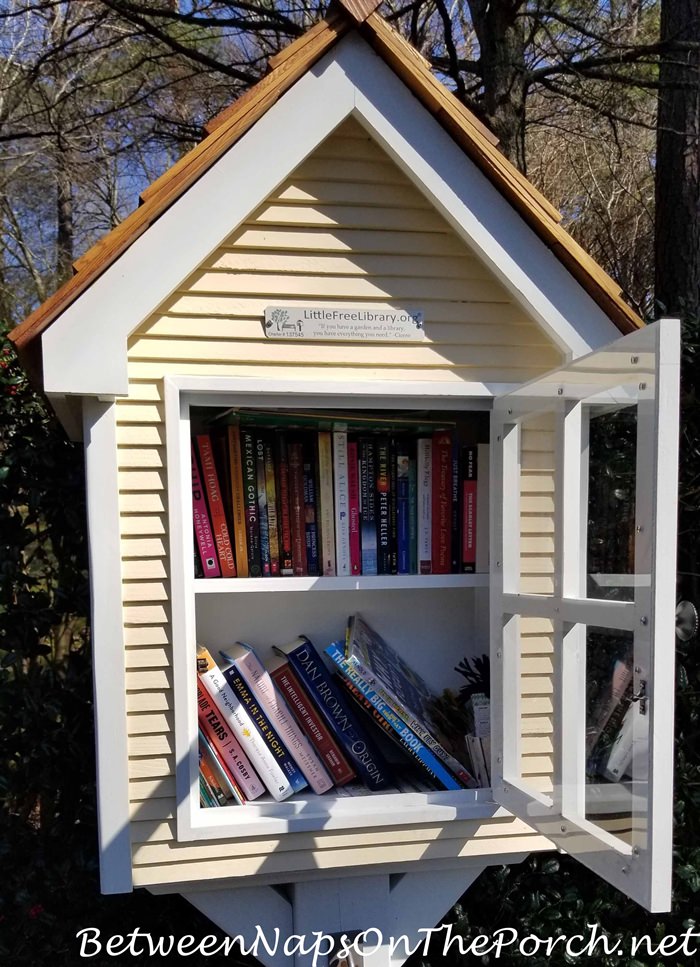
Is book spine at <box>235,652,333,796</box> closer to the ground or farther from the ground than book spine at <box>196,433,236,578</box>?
closer to the ground

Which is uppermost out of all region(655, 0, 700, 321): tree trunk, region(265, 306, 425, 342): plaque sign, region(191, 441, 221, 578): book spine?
region(655, 0, 700, 321): tree trunk

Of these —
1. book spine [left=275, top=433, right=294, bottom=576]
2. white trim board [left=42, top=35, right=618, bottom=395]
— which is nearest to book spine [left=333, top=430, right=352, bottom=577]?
book spine [left=275, top=433, right=294, bottom=576]

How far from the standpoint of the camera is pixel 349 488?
6.04 ft

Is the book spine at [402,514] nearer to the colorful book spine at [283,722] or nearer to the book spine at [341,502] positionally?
the book spine at [341,502]

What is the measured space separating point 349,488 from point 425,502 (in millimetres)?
200

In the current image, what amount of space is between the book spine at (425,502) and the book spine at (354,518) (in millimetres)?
156

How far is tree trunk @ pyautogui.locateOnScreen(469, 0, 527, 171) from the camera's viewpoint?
3.07 metres

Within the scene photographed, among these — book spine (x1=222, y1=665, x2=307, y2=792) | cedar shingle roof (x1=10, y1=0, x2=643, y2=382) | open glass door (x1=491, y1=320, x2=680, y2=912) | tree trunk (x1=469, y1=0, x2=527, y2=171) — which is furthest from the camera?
tree trunk (x1=469, y1=0, x2=527, y2=171)

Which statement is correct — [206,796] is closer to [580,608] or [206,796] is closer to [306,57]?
[580,608]

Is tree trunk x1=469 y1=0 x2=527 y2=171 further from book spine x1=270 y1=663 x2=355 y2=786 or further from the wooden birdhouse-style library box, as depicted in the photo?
Result: book spine x1=270 y1=663 x2=355 y2=786

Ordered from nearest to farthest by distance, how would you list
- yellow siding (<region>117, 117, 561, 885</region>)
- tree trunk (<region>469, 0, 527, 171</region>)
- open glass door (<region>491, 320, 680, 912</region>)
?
open glass door (<region>491, 320, 680, 912</region>) → yellow siding (<region>117, 117, 561, 885</region>) → tree trunk (<region>469, 0, 527, 171</region>)

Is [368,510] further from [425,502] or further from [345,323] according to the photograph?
[345,323]

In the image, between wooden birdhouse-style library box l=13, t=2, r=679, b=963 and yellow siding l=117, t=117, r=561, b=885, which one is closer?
wooden birdhouse-style library box l=13, t=2, r=679, b=963

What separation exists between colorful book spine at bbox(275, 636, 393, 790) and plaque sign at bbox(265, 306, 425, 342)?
81cm
